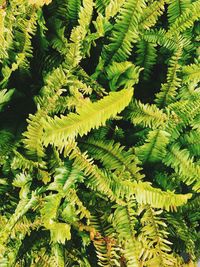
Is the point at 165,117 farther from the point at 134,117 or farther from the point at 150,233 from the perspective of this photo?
the point at 150,233

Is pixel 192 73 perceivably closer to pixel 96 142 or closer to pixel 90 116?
pixel 96 142

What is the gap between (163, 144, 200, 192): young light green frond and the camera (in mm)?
1985

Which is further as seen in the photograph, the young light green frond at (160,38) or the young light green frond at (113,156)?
the young light green frond at (160,38)

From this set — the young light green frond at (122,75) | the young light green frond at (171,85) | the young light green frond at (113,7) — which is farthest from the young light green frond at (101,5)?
the young light green frond at (171,85)

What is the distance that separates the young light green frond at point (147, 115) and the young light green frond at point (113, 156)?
0.49 feet

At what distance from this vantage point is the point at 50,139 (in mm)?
1720

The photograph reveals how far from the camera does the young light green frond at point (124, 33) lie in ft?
6.46

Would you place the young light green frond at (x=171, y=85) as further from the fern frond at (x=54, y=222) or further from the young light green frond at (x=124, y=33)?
the fern frond at (x=54, y=222)

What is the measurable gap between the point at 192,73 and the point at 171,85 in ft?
0.44

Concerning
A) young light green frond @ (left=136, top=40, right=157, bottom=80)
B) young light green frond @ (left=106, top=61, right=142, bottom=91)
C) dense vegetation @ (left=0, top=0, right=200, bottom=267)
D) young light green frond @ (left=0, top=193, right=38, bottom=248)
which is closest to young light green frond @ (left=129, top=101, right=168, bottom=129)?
dense vegetation @ (left=0, top=0, right=200, bottom=267)

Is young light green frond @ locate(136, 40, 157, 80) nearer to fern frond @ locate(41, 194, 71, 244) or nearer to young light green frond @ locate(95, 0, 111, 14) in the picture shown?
young light green frond @ locate(95, 0, 111, 14)

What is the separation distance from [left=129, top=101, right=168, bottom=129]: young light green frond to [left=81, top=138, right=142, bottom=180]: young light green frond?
5.9 inches

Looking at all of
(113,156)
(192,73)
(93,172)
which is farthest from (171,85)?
(93,172)

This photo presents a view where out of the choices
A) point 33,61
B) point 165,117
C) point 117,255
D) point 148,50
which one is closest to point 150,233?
point 117,255
